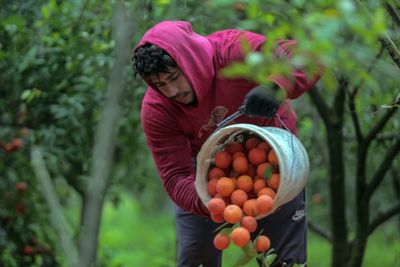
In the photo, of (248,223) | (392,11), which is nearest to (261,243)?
(248,223)

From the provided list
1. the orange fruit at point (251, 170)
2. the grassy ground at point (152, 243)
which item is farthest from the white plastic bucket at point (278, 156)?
the grassy ground at point (152, 243)

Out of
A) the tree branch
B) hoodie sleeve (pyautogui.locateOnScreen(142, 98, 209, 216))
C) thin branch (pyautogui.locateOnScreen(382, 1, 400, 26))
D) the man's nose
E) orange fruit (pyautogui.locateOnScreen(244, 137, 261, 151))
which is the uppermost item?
the tree branch

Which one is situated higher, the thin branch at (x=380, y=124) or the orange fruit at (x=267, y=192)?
the orange fruit at (x=267, y=192)

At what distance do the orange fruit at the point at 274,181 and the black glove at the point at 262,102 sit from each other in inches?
8.6

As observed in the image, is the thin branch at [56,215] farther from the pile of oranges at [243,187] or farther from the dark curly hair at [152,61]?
the dark curly hair at [152,61]

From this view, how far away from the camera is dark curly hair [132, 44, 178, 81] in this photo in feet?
9.49

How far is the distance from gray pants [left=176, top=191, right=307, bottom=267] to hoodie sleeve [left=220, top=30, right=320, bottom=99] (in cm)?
59

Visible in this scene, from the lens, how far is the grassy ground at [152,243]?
7.51 m

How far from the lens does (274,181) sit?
2852 millimetres

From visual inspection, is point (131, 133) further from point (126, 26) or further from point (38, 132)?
point (126, 26)

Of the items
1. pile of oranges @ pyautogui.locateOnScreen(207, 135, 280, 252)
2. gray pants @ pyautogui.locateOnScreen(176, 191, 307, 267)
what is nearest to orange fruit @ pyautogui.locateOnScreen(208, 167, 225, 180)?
pile of oranges @ pyautogui.locateOnScreen(207, 135, 280, 252)

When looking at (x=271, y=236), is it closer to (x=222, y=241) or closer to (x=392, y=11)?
(x=222, y=241)

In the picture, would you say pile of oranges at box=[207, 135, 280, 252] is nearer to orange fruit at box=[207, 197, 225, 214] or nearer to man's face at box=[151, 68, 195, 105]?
orange fruit at box=[207, 197, 225, 214]

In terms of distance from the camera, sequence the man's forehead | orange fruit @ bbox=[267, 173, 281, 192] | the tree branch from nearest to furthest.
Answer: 1. the tree branch
2. orange fruit @ bbox=[267, 173, 281, 192]
3. the man's forehead
